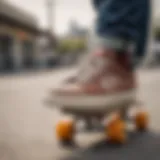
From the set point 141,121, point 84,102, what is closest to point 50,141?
point 84,102

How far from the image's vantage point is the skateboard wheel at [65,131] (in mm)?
923

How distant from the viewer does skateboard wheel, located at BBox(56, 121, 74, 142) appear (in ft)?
3.03

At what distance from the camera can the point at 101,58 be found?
36.7 inches

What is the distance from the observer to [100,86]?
90 cm

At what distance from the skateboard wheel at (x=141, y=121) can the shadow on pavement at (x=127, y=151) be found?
0.11 metres

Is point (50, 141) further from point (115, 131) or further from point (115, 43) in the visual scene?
point (115, 43)

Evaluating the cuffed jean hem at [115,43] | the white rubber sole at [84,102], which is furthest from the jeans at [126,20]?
the white rubber sole at [84,102]

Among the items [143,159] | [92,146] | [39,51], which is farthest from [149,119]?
[39,51]

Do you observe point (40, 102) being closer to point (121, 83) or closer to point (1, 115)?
point (1, 115)

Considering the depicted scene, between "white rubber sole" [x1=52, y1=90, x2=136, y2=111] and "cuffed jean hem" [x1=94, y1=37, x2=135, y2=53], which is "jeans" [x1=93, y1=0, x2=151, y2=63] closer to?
"cuffed jean hem" [x1=94, y1=37, x2=135, y2=53]

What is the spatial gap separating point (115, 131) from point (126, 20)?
0.27 metres

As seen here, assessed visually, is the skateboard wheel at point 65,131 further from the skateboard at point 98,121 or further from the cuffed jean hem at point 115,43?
the cuffed jean hem at point 115,43

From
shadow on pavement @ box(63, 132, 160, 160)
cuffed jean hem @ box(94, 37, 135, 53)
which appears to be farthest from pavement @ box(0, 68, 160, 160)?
cuffed jean hem @ box(94, 37, 135, 53)

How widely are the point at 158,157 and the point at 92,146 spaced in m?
0.18
